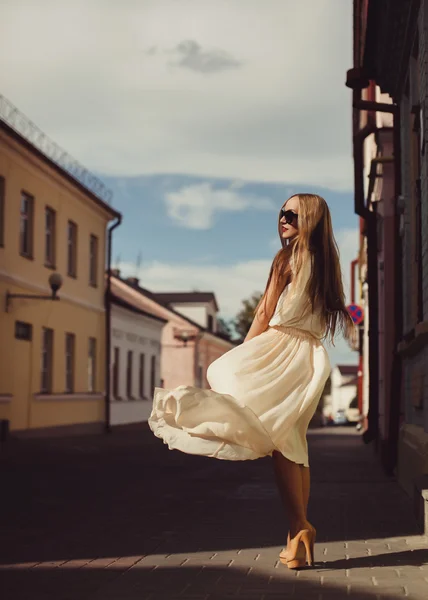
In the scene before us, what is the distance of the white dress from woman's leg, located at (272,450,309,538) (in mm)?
60

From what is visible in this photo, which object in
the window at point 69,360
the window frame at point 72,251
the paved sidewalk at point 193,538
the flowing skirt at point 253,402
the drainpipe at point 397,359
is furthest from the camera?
the window frame at point 72,251

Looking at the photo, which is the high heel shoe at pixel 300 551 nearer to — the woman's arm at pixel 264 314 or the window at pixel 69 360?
the woman's arm at pixel 264 314

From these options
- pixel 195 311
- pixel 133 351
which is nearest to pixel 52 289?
pixel 133 351

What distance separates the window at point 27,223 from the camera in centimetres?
2571

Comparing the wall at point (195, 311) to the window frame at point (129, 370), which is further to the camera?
the wall at point (195, 311)

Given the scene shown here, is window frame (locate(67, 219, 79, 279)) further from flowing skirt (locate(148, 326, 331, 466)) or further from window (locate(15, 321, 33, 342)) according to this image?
flowing skirt (locate(148, 326, 331, 466))

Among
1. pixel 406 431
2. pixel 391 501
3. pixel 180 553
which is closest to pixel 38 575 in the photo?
pixel 180 553

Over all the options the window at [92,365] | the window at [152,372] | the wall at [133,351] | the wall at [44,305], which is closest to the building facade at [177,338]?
the window at [152,372]

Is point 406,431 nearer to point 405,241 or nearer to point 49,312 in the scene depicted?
point 405,241

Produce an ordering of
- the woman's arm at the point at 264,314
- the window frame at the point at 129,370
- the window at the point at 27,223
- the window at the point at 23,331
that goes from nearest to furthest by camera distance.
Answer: the woman's arm at the point at 264,314 < the window at the point at 23,331 < the window at the point at 27,223 < the window frame at the point at 129,370

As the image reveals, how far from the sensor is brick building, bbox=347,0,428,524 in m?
9.19

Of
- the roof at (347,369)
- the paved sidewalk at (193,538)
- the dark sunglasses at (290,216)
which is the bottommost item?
the paved sidewalk at (193,538)

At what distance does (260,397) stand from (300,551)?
0.84 metres

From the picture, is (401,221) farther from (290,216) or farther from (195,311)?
(195,311)
